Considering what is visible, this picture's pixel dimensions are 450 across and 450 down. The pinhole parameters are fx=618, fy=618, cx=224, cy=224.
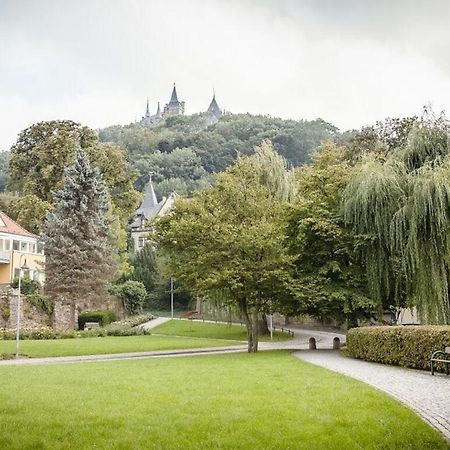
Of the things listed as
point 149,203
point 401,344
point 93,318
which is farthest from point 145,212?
point 401,344

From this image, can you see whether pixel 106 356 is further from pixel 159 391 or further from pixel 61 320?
pixel 61 320

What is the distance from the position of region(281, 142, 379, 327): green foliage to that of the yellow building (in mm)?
27451

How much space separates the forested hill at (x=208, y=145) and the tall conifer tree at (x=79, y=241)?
49.8 metres

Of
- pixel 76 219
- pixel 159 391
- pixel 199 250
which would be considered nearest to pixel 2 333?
pixel 76 219

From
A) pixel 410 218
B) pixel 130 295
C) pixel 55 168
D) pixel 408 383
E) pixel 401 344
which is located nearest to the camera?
pixel 408 383

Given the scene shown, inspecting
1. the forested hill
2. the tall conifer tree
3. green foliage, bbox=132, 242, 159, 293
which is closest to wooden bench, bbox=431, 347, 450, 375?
the tall conifer tree

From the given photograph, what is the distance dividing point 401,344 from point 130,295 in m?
36.9

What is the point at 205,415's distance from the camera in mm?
9375

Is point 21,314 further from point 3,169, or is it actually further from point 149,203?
point 3,169

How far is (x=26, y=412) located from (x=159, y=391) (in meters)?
3.11

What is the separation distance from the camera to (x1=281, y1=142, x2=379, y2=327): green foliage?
2583cm

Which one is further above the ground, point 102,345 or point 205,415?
point 205,415

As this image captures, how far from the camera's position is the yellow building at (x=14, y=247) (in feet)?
164

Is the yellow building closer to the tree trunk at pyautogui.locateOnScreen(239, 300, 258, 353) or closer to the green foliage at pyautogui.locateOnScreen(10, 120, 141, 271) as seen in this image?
the green foliage at pyautogui.locateOnScreen(10, 120, 141, 271)
